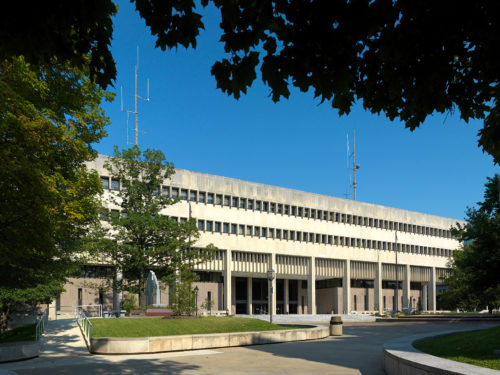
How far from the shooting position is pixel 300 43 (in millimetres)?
5711

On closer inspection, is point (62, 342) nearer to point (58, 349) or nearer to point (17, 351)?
point (58, 349)

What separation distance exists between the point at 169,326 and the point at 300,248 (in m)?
46.3

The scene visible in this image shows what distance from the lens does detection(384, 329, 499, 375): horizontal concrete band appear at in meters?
9.20

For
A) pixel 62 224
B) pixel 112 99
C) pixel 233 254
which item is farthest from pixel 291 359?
pixel 233 254

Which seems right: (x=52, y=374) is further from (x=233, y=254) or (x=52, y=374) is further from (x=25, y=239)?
(x=233, y=254)

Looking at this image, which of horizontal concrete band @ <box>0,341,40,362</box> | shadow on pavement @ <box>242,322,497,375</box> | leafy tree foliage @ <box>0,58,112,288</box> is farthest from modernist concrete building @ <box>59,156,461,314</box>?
leafy tree foliage @ <box>0,58,112,288</box>

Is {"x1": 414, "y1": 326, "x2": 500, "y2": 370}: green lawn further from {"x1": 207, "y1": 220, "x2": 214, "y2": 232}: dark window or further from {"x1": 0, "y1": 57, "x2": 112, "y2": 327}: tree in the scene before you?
{"x1": 207, "y1": 220, "x2": 214, "y2": 232}: dark window

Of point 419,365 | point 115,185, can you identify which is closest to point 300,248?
point 115,185

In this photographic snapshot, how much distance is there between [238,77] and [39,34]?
2.13 metres

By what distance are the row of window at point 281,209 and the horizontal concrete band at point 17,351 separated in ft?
101

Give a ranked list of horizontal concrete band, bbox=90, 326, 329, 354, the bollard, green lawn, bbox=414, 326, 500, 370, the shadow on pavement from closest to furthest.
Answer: green lawn, bbox=414, 326, 500, 370 → the shadow on pavement → horizontal concrete band, bbox=90, 326, 329, 354 → the bollard

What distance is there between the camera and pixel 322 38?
222 inches

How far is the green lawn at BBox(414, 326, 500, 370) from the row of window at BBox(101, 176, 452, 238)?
114ft

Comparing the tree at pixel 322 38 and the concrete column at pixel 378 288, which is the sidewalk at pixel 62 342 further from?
the concrete column at pixel 378 288
